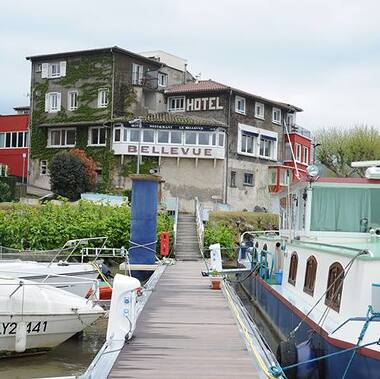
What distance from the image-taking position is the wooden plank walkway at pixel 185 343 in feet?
28.8

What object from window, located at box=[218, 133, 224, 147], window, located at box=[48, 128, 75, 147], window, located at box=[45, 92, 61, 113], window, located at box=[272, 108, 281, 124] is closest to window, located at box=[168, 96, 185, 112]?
window, located at box=[218, 133, 224, 147]

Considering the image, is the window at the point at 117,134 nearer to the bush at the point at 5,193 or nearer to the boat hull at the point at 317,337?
the bush at the point at 5,193

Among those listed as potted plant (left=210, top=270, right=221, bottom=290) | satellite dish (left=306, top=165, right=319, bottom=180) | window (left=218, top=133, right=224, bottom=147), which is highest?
window (left=218, top=133, right=224, bottom=147)

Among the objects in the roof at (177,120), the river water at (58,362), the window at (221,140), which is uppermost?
the roof at (177,120)

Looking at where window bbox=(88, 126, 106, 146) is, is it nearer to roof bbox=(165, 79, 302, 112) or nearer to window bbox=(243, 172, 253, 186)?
roof bbox=(165, 79, 302, 112)

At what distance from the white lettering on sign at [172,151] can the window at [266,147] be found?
296 inches

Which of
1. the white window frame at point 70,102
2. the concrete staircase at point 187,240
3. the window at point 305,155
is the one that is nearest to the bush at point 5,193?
the white window frame at point 70,102

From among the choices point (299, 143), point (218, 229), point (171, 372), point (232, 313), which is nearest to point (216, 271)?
point (232, 313)

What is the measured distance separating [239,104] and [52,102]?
15.3 metres

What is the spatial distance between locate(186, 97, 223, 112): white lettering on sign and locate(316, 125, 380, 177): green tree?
11.9 metres

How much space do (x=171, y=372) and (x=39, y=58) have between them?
47.9 metres

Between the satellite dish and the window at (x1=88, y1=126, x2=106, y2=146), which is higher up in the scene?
the window at (x1=88, y1=126, x2=106, y2=146)

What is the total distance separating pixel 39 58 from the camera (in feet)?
174

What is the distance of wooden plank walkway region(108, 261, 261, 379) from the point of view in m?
8.77
